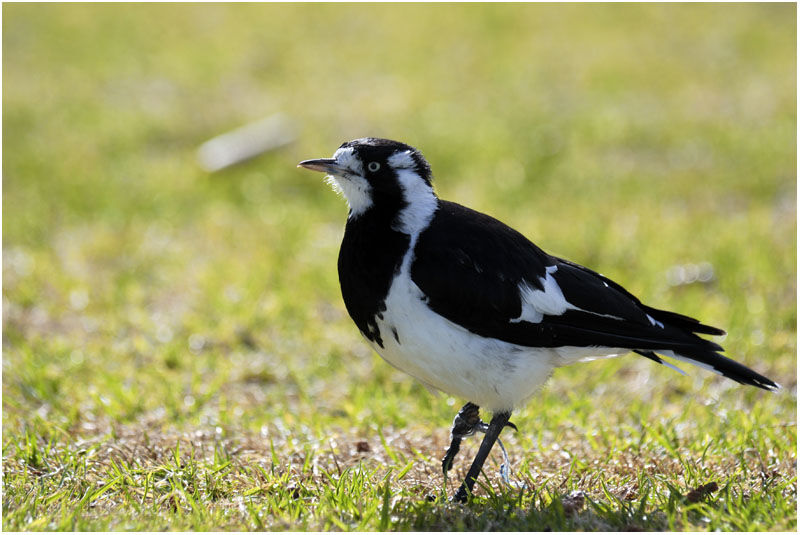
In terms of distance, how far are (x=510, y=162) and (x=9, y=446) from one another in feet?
21.3

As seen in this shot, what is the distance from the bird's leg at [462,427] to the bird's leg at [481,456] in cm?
12

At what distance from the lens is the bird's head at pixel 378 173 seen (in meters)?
3.80

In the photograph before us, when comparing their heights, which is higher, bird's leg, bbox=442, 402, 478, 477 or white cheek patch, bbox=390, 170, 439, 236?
white cheek patch, bbox=390, 170, 439, 236

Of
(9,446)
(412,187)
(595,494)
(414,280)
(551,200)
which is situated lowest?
(9,446)

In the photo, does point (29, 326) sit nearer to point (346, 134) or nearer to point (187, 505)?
point (187, 505)

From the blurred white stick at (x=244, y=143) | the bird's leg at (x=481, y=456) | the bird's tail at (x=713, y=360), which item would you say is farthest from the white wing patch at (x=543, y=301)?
the blurred white stick at (x=244, y=143)

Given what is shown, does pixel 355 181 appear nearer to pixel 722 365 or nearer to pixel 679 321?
pixel 679 321

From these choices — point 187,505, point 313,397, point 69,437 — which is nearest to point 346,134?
point 313,397

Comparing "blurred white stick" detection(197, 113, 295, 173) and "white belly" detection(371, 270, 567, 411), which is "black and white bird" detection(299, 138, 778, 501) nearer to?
"white belly" detection(371, 270, 567, 411)

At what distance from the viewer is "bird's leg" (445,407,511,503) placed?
12.2 feet

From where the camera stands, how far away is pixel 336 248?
307 inches

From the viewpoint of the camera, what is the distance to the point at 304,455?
434 cm

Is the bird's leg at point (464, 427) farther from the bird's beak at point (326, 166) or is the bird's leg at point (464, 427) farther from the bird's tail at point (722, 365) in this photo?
the bird's beak at point (326, 166)

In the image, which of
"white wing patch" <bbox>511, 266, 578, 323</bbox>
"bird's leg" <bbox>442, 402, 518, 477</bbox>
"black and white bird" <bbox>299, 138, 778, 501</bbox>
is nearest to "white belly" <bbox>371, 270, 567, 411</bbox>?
"black and white bird" <bbox>299, 138, 778, 501</bbox>
